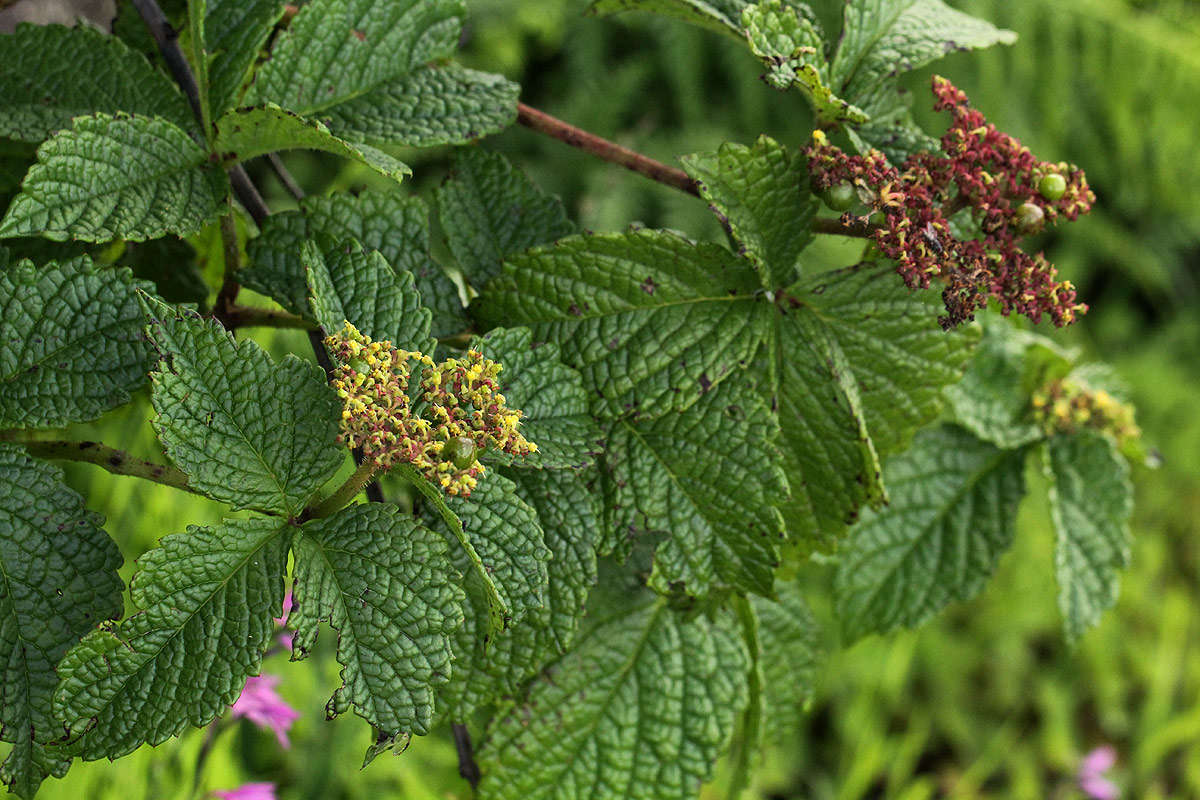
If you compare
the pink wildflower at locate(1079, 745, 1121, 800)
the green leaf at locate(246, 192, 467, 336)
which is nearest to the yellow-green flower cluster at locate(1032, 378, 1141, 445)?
the green leaf at locate(246, 192, 467, 336)

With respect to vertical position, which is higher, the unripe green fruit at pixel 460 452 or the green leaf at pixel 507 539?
the unripe green fruit at pixel 460 452

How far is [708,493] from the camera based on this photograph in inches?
19.7

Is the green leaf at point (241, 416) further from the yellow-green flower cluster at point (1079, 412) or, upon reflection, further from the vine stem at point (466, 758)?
the yellow-green flower cluster at point (1079, 412)

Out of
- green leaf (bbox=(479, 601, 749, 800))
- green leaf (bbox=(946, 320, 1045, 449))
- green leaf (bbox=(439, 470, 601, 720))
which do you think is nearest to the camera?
green leaf (bbox=(439, 470, 601, 720))

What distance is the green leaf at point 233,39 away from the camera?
1.49 feet

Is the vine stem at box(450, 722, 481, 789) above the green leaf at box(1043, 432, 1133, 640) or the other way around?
the other way around

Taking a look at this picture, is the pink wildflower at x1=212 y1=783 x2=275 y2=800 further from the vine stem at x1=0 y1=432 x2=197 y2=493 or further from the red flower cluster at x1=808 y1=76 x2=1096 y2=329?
the red flower cluster at x1=808 y1=76 x2=1096 y2=329

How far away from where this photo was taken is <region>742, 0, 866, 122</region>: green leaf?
17.9 inches

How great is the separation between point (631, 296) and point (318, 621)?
21 centimetres

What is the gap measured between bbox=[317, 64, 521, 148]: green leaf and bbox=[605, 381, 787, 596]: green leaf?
165mm

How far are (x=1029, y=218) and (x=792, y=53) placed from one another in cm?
13

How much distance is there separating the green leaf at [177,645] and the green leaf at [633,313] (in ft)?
0.55

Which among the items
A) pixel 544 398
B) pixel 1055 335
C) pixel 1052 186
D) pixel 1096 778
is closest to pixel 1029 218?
pixel 1052 186

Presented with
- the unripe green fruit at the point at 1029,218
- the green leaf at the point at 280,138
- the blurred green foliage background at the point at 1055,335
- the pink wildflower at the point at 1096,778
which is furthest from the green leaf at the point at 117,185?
the pink wildflower at the point at 1096,778
